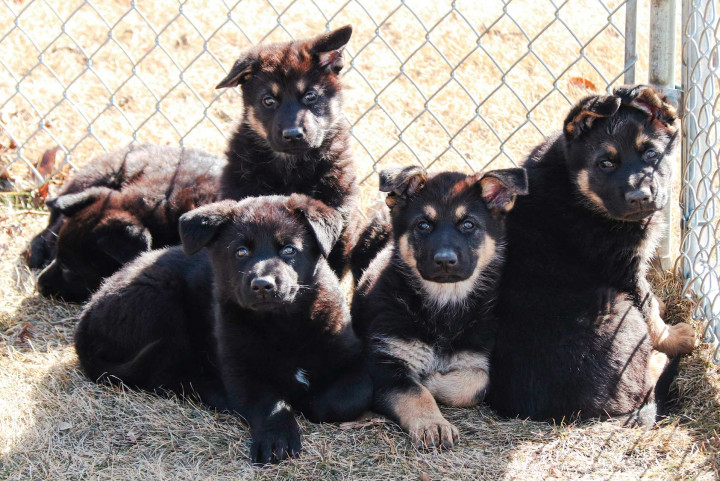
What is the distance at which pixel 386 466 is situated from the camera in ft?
11.5

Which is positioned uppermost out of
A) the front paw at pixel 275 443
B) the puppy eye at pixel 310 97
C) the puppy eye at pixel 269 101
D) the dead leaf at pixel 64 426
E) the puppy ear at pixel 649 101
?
the puppy ear at pixel 649 101

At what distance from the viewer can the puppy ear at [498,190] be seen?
3.82 meters

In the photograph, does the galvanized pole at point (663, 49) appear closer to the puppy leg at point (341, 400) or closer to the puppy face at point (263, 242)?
the puppy face at point (263, 242)

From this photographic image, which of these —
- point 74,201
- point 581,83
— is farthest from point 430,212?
point 581,83

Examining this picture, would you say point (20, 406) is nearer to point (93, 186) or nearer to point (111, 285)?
point (111, 285)

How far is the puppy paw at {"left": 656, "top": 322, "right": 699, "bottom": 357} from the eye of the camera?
4.25m

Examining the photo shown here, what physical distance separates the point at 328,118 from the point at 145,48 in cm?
282

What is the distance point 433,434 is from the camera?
3617mm

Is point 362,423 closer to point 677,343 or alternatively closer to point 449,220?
point 449,220

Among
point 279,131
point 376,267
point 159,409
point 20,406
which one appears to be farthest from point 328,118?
point 20,406

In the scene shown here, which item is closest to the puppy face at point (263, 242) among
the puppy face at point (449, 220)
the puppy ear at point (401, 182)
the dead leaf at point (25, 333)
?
the puppy ear at point (401, 182)

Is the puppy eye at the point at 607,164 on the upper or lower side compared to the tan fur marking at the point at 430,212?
upper

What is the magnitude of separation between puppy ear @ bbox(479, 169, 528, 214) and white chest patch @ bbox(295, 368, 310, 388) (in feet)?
4.05

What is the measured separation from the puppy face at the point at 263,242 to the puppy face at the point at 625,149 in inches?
51.0
